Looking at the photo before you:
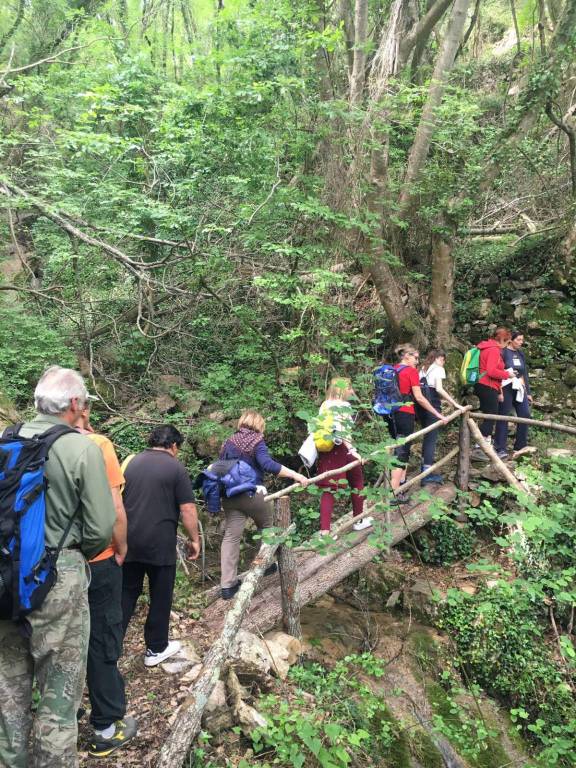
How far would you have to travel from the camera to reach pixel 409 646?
5453 millimetres

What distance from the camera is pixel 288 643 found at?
4.28 m

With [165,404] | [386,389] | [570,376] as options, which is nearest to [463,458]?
[386,389]

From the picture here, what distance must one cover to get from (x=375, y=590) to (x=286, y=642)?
7.78ft

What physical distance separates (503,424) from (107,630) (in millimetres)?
5764

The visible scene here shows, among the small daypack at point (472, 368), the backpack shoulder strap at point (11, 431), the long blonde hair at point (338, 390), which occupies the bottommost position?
the small daypack at point (472, 368)

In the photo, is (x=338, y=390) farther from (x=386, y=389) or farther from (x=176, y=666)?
(x=176, y=666)

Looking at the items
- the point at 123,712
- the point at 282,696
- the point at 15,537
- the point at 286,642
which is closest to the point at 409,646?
the point at 286,642

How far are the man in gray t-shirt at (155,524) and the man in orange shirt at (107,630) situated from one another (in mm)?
601

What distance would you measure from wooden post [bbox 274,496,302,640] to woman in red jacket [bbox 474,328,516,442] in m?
3.42

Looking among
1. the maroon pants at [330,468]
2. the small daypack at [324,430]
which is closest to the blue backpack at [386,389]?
A: the maroon pants at [330,468]

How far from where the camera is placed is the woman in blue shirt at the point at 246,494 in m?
4.50

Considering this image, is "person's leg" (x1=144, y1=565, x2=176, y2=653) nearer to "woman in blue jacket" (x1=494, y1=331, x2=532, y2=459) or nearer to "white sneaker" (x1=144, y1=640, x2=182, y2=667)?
"white sneaker" (x1=144, y1=640, x2=182, y2=667)

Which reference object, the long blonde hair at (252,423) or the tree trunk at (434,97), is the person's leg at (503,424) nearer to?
the tree trunk at (434,97)

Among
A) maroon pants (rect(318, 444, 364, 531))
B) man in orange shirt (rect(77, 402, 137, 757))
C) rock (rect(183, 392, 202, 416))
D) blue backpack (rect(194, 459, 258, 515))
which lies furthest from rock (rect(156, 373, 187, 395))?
man in orange shirt (rect(77, 402, 137, 757))
